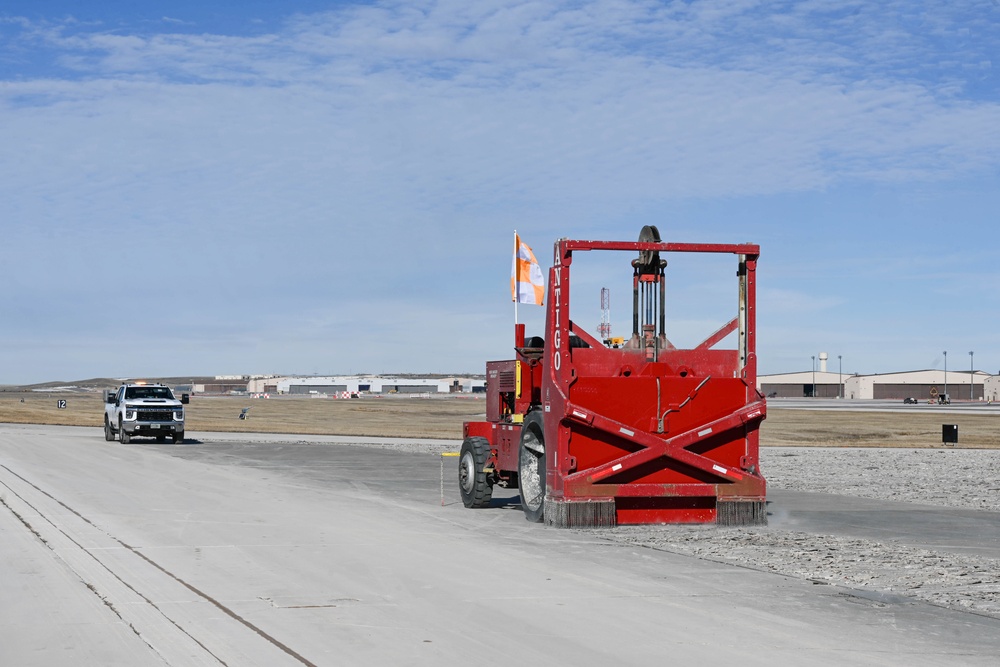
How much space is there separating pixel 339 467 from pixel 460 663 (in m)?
22.2

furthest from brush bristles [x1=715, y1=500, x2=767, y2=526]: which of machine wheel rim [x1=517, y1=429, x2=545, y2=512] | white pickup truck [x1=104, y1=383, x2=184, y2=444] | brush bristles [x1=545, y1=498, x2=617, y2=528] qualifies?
white pickup truck [x1=104, y1=383, x2=184, y2=444]

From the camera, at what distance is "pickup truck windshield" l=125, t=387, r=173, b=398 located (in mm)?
42438

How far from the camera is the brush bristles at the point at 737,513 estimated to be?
1596 cm

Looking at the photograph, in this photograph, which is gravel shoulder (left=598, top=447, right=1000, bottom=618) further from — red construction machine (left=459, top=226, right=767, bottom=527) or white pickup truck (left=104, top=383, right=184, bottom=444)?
white pickup truck (left=104, top=383, right=184, bottom=444)

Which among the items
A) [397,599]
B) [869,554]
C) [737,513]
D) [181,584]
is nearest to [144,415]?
[737,513]

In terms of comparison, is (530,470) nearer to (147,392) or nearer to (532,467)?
(532,467)

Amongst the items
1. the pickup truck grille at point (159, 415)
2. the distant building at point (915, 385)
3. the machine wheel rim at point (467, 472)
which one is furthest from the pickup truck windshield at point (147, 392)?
the distant building at point (915, 385)

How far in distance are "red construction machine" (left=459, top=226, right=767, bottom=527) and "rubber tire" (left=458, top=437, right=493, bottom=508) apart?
1924mm

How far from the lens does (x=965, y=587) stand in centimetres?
1131

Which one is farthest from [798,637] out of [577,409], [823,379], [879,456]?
[823,379]

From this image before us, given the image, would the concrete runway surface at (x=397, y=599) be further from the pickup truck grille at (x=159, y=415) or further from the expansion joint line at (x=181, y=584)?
the pickup truck grille at (x=159, y=415)

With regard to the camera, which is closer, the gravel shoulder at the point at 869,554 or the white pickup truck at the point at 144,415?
the gravel shoulder at the point at 869,554

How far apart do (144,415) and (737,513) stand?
29.9 meters

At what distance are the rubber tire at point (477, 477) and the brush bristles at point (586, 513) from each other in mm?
3188
